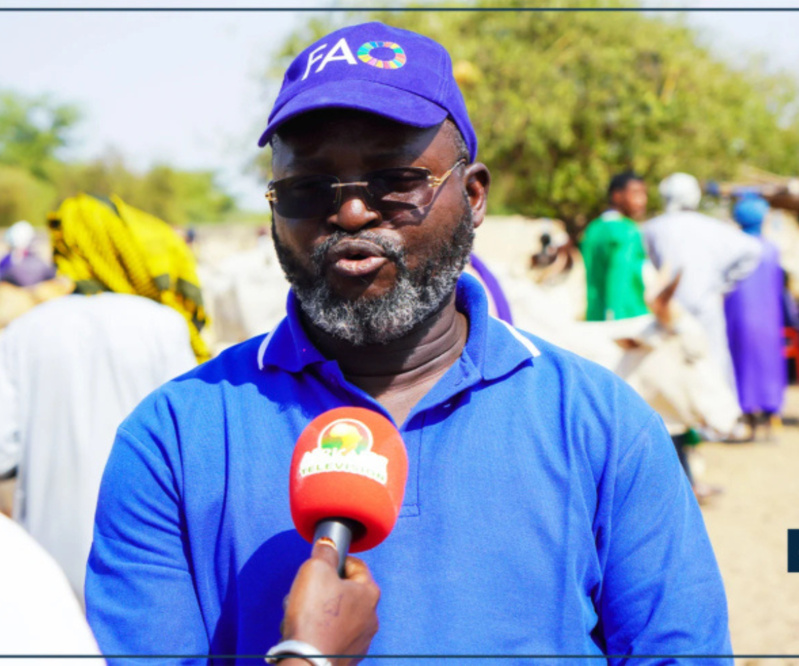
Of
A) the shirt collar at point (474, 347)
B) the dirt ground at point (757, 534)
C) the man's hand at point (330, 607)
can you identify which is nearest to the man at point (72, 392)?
the shirt collar at point (474, 347)

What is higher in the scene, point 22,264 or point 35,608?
point 35,608

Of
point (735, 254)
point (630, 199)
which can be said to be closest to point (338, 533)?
point (630, 199)

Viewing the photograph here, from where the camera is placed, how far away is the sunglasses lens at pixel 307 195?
1.76 metres

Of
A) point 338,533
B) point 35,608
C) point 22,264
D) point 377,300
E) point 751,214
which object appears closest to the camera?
point 35,608

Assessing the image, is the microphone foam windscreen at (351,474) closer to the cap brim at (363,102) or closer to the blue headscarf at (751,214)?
the cap brim at (363,102)

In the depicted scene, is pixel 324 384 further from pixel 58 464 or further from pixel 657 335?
pixel 657 335

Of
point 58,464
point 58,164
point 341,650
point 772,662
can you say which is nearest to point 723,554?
point 772,662

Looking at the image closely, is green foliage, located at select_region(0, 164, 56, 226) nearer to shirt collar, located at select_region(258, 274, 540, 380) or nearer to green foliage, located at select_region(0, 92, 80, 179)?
green foliage, located at select_region(0, 92, 80, 179)

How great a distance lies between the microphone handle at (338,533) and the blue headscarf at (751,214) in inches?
325

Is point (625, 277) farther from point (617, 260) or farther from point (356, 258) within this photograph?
point (356, 258)

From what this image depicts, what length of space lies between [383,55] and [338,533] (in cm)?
90

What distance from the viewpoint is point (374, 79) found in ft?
5.77

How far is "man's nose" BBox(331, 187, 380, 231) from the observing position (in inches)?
69.0

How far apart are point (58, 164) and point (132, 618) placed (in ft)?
134
